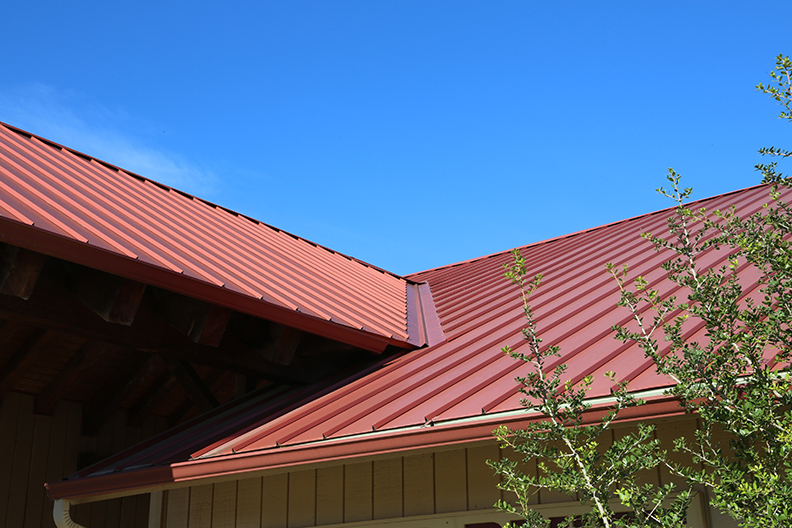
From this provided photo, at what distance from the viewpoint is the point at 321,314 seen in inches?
238

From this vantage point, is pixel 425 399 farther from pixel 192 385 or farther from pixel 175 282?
pixel 192 385

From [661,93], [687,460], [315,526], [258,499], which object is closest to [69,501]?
[258,499]

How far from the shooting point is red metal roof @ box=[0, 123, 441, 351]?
176 inches

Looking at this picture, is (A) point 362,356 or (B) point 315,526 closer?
(B) point 315,526

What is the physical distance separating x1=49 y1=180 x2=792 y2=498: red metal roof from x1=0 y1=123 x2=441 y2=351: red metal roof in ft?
2.14

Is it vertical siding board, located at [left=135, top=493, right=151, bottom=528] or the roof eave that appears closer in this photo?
the roof eave

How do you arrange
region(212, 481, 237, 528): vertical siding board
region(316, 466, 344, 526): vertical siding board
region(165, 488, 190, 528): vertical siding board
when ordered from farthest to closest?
region(165, 488, 190, 528): vertical siding board
region(212, 481, 237, 528): vertical siding board
region(316, 466, 344, 526): vertical siding board

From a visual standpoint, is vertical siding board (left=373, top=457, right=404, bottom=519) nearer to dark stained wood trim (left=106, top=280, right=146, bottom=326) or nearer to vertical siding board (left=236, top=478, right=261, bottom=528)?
vertical siding board (left=236, top=478, right=261, bottom=528)

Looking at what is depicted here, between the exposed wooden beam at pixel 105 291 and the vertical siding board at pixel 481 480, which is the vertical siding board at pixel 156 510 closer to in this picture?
the exposed wooden beam at pixel 105 291

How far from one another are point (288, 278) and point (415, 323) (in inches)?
60.2

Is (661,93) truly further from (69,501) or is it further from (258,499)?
(69,501)

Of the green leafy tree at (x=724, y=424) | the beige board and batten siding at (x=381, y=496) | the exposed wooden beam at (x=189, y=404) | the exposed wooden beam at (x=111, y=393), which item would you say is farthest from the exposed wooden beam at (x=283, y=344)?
the green leafy tree at (x=724, y=424)

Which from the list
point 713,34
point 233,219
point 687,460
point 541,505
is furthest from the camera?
point 713,34

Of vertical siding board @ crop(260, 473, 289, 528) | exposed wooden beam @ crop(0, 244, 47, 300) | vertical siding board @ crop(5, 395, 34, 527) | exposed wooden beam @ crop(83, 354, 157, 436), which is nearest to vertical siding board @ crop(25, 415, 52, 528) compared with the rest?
vertical siding board @ crop(5, 395, 34, 527)
